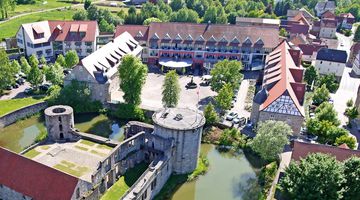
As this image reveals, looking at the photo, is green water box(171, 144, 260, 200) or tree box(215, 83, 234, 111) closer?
green water box(171, 144, 260, 200)

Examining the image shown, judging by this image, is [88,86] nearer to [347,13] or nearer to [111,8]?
[111,8]

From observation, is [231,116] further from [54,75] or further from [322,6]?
[322,6]

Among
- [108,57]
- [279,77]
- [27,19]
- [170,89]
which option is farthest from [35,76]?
[27,19]

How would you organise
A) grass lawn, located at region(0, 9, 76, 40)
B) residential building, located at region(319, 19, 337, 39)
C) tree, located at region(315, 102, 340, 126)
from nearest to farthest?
tree, located at region(315, 102, 340, 126), grass lawn, located at region(0, 9, 76, 40), residential building, located at region(319, 19, 337, 39)

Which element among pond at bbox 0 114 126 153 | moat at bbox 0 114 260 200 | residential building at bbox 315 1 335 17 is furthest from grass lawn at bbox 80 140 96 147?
residential building at bbox 315 1 335 17

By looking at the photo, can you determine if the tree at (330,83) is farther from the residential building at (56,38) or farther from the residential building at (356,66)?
the residential building at (56,38)

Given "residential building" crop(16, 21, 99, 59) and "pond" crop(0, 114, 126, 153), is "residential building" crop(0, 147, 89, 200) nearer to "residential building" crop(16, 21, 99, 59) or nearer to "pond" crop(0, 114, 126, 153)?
"pond" crop(0, 114, 126, 153)

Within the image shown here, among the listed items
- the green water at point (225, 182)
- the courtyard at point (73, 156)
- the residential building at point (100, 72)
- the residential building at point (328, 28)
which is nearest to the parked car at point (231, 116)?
the green water at point (225, 182)

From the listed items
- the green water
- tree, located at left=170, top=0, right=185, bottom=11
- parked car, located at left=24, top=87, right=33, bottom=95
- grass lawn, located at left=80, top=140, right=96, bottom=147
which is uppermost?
tree, located at left=170, top=0, right=185, bottom=11
